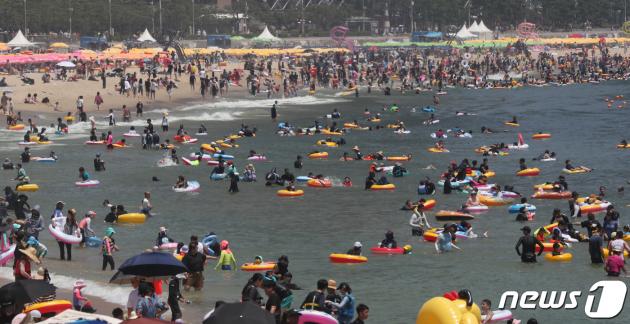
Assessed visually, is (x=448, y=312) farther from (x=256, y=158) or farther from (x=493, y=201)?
(x=256, y=158)

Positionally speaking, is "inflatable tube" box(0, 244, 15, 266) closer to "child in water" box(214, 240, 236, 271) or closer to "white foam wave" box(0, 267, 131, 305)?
"white foam wave" box(0, 267, 131, 305)

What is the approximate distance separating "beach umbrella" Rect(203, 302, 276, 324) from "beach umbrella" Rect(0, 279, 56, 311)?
4.42m

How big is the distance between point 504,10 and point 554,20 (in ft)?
27.5

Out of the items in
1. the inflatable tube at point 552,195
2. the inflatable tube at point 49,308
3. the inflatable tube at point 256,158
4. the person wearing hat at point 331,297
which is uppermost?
the inflatable tube at point 49,308

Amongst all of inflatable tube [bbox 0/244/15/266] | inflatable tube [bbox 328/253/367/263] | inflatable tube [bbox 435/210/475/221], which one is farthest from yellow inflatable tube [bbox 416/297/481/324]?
inflatable tube [bbox 435/210/475/221]

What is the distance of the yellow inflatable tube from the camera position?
19062 mm

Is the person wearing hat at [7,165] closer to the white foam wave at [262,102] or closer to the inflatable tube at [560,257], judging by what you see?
the inflatable tube at [560,257]

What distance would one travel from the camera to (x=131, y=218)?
3888 cm

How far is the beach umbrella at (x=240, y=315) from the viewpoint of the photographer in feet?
58.3

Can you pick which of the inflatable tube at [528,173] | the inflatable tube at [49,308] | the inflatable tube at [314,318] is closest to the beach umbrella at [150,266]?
the inflatable tube at [49,308]

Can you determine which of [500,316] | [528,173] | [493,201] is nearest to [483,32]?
[528,173]

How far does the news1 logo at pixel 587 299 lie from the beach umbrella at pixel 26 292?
1130cm

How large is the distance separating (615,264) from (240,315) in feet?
49.4

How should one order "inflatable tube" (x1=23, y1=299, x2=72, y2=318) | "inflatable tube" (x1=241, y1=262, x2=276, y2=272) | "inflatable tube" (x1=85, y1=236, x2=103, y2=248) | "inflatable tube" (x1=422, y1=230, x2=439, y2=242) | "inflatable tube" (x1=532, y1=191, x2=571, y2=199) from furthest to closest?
"inflatable tube" (x1=532, y1=191, x2=571, y2=199)
"inflatable tube" (x1=422, y1=230, x2=439, y2=242)
"inflatable tube" (x1=85, y1=236, x2=103, y2=248)
"inflatable tube" (x1=241, y1=262, x2=276, y2=272)
"inflatable tube" (x1=23, y1=299, x2=72, y2=318)
